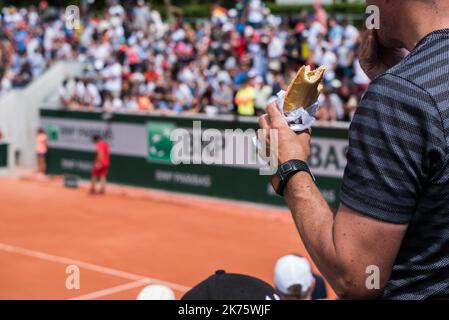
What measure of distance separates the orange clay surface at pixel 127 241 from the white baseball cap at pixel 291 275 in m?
4.62

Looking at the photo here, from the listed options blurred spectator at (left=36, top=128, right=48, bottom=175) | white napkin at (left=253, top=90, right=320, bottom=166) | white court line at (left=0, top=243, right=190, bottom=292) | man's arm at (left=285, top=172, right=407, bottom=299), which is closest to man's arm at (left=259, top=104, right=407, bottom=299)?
man's arm at (left=285, top=172, right=407, bottom=299)

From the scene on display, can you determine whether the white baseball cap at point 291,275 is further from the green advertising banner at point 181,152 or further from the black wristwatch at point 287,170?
the green advertising banner at point 181,152

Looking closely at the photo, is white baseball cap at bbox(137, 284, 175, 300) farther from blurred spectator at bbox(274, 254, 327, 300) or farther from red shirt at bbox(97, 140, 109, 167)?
red shirt at bbox(97, 140, 109, 167)

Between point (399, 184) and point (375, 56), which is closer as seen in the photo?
point (399, 184)

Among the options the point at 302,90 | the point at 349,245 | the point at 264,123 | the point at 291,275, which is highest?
the point at 302,90

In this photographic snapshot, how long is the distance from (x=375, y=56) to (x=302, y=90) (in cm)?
35

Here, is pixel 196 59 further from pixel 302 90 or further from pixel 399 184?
A: pixel 399 184

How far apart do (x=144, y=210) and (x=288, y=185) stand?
14160 mm

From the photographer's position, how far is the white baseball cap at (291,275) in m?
5.20

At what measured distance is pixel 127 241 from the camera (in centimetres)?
1284

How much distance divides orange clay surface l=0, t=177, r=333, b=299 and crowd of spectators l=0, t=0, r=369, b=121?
2.84 m

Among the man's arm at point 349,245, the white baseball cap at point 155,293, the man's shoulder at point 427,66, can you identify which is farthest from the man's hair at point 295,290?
the man's shoulder at point 427,66

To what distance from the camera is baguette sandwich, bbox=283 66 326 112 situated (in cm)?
207

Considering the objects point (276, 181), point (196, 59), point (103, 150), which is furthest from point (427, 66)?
point (196, 59)
